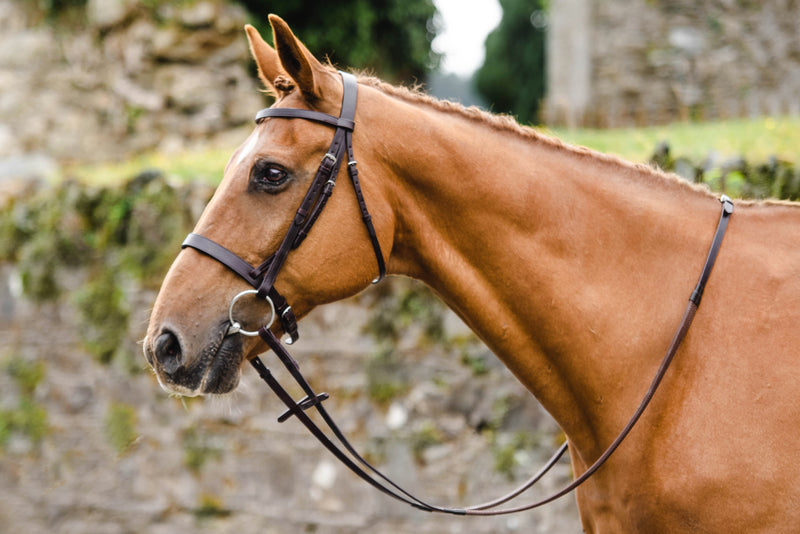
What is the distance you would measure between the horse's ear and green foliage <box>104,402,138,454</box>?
4.25 m

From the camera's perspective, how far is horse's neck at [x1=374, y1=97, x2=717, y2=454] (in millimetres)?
2047

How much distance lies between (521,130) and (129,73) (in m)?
9.27

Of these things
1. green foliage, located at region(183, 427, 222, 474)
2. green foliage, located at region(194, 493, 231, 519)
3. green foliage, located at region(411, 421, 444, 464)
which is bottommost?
green foliage, located at region(194, 493, 231, 519)

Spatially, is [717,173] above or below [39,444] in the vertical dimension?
above

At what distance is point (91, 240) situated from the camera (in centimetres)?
570

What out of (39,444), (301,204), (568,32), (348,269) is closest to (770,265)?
(348,269)

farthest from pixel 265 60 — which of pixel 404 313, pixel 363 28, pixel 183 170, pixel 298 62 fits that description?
pixel 363 28

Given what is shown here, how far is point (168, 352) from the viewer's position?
1.97m

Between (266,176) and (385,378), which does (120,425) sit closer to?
(385,378)

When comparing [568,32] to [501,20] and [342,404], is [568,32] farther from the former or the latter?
[501,20]

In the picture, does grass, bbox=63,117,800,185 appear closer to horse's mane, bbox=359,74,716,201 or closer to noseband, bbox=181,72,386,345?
horse's mane, bbox=359,74,716,201

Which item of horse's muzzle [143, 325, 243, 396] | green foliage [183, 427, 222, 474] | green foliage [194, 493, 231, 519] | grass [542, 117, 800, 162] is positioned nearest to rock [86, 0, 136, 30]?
grass [542, 117, 800, 162]

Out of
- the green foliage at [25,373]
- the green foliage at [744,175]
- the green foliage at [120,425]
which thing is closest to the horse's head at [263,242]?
the green foliage at [744,175]

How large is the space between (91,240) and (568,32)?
1172 centimetres
